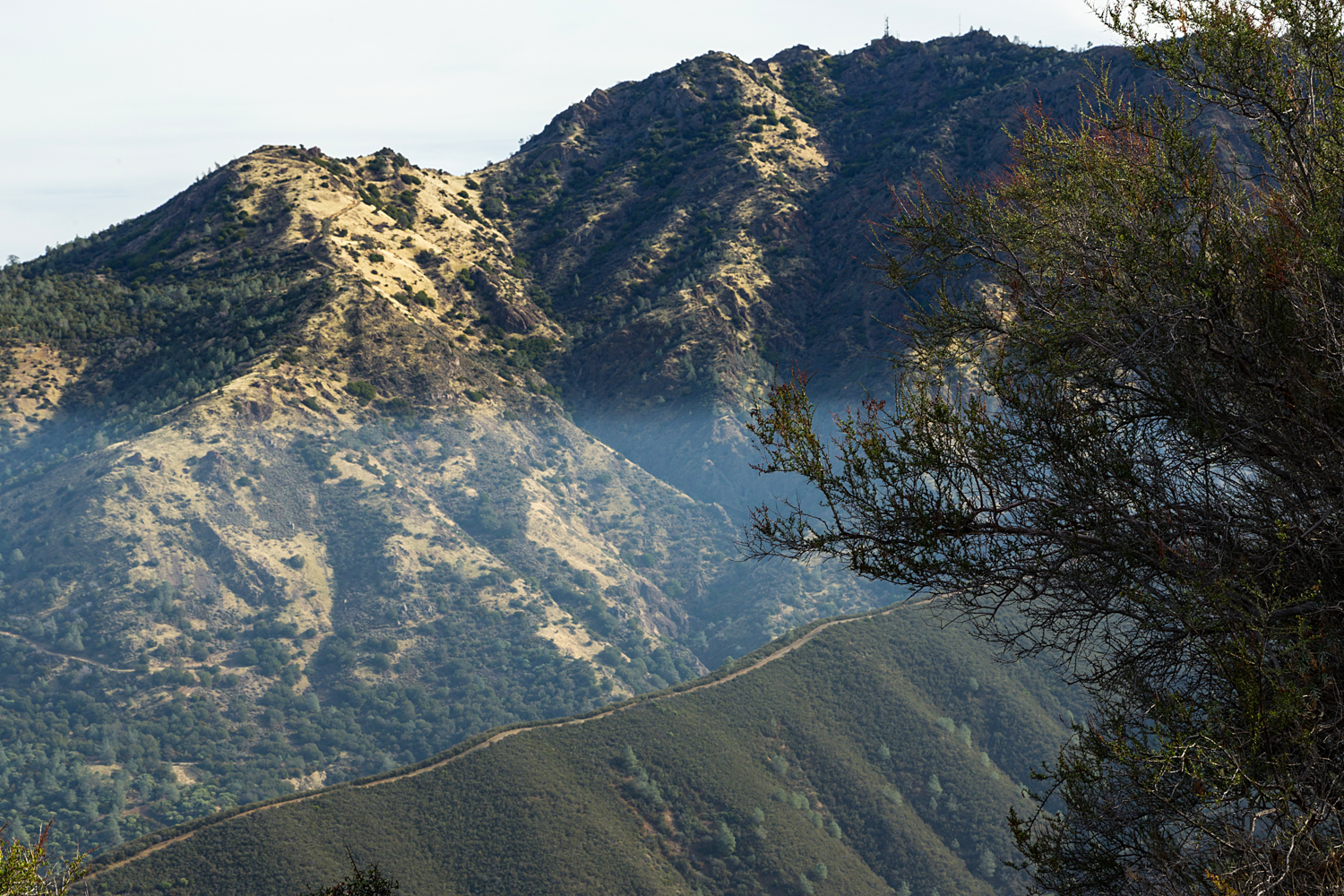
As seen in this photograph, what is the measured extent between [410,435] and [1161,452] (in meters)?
91.2

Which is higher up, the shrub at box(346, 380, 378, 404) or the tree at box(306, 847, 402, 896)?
the shrub at box(346, 380, 378, 404)

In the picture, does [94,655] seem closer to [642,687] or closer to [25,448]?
[25,448]

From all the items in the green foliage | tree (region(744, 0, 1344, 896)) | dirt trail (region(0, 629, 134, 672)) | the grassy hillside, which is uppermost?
tree (region(744, 0, 1344, 896))

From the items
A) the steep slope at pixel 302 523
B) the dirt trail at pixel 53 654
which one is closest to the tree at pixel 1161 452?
the steep slope at pixel 302 523

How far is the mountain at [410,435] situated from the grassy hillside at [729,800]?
26.6 metres

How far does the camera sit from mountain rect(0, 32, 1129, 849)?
236 feet

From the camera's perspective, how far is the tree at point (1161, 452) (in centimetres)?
765

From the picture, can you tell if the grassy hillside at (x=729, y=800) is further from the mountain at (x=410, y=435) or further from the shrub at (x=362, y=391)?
the shrub at (x=362, y=391)

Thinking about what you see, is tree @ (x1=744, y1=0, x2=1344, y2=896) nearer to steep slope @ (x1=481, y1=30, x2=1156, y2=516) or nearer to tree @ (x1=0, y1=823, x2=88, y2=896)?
tree @ (x1=0, y1=823, x2=88, y2=896)

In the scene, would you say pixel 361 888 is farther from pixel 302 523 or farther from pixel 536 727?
pixel 302 523

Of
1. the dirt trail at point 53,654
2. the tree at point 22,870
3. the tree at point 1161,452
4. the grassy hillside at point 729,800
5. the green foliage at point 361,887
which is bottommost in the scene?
the grassy hillside at point 729,800

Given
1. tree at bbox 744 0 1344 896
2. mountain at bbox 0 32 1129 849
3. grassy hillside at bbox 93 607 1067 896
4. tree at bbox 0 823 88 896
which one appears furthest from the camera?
mountain at bbox 0 32 1129 849

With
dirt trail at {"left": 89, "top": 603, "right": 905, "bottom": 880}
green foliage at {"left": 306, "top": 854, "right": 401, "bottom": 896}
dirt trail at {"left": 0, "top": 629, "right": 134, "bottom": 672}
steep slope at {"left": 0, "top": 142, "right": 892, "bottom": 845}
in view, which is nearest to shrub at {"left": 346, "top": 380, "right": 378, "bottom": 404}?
steep slope at {"left": 0, "top": 142, "right": 892, "bottom": 845}

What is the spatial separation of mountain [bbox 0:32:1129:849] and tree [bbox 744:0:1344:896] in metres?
58.2
